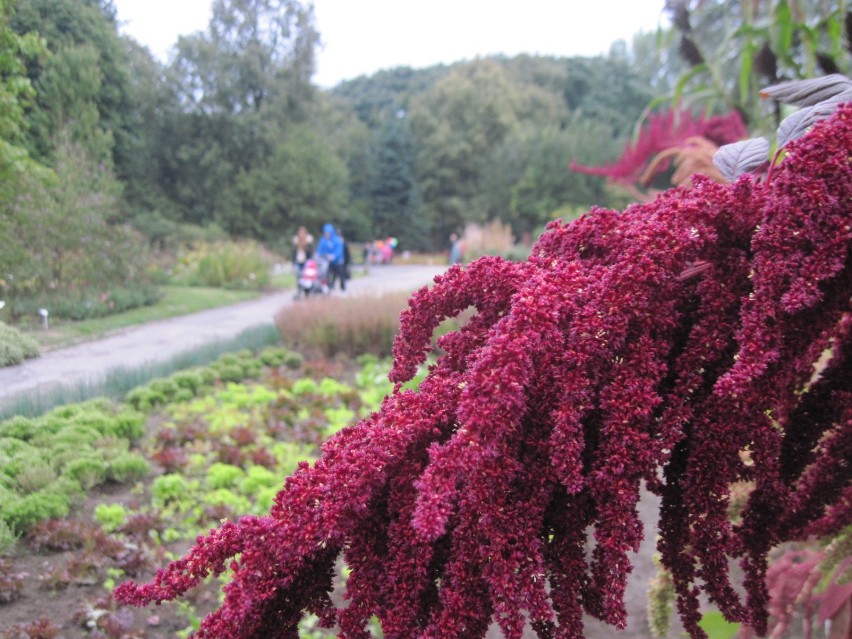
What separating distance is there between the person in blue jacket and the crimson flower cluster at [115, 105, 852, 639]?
11.5 metres

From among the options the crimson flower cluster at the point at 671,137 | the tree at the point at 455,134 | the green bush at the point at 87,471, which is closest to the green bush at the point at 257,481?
the green bush at the point at 87,471

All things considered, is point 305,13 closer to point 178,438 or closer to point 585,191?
point 178,438

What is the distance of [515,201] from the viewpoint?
99.5 feet

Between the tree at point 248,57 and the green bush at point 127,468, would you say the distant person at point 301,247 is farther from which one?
the green bush at point 127,468

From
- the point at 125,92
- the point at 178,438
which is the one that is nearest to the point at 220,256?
the point at 178,438

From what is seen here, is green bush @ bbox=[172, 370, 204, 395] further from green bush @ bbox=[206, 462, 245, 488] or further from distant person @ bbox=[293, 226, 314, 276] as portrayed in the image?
distant person @ bbox=[293, 226, 314, 276]

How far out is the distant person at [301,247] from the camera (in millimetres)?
11016

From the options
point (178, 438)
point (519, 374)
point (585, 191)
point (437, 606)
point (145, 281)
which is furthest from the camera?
point (585, 191)

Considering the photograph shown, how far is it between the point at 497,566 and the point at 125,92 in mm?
2086

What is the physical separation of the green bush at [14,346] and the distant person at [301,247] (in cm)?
924

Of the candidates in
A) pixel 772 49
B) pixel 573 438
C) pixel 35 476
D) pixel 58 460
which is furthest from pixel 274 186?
pixel 573 438

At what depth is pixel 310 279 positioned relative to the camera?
38.4 ft

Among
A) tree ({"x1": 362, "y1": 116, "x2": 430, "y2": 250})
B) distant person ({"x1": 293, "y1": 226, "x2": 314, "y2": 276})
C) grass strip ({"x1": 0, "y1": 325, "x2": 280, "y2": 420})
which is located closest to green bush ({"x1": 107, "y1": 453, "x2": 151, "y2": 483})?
grass strip ({"x1": 0, "y1": 325, "x2": 280, "y2": 420})

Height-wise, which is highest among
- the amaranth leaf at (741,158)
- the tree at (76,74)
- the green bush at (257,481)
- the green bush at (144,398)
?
the tree at (76,74)
